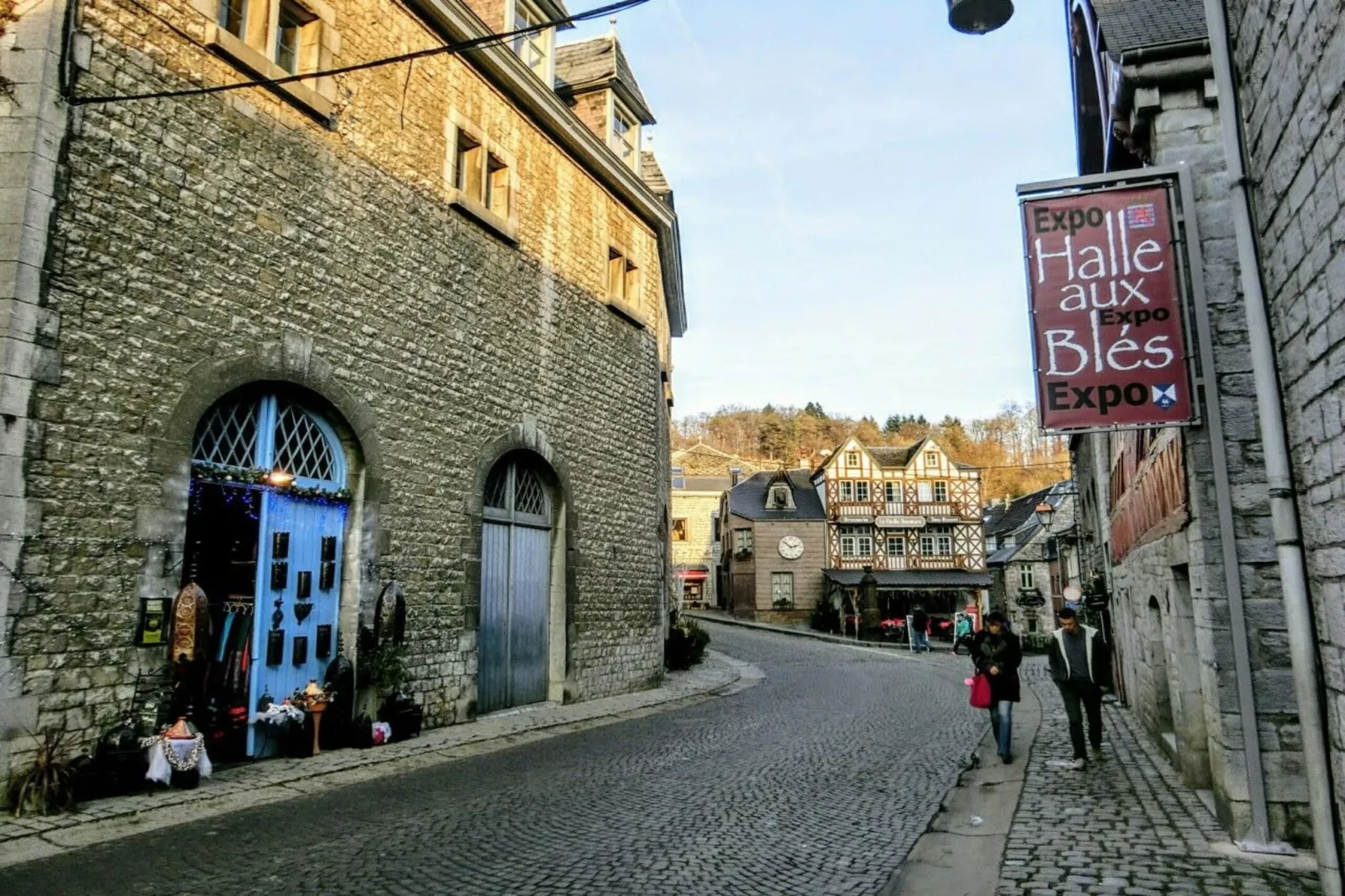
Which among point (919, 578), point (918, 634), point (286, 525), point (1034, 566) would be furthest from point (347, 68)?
point (1034, 566)

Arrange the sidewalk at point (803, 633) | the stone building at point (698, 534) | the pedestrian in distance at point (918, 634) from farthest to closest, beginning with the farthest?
the stone building at point (698, 534) → the sidewalk at point (803, 633) → the pedestrian in distance at point (918, 634)

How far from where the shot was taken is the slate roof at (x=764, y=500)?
39031mm

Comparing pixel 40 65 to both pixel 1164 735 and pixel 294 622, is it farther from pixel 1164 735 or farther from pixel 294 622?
pixel 1164 735

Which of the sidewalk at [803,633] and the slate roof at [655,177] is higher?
the slate roof at [655,177]

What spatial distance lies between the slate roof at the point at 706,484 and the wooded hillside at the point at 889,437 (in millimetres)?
5135

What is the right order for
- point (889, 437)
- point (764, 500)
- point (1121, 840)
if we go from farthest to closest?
point (889, 437)
point (764, 500)
point (1121, 840)

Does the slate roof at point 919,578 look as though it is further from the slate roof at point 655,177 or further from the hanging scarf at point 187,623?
the hanging scarf at point 187,623

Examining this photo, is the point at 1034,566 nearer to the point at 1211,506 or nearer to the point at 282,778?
the point at 1211,506

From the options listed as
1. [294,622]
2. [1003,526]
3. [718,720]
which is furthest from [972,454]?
[294,622]

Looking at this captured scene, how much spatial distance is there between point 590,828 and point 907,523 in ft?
113

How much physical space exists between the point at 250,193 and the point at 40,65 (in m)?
1.87

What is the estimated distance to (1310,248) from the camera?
3.84 metres

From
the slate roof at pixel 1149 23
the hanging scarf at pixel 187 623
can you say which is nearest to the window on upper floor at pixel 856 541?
the slate roof at pixel 1149 23

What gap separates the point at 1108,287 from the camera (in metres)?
5.40
